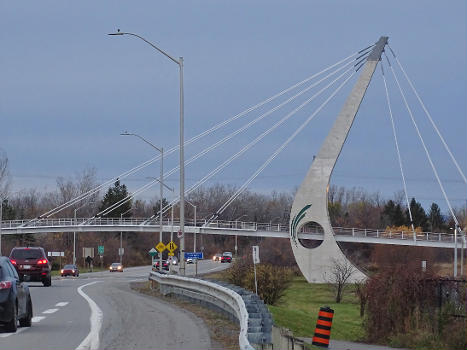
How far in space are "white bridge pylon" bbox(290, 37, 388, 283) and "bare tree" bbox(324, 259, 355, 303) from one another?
1.35 ft

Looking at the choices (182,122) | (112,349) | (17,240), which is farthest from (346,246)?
(112,349)

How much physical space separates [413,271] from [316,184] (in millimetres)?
44541

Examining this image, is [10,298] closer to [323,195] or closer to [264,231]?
[323,195]

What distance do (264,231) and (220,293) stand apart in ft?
211

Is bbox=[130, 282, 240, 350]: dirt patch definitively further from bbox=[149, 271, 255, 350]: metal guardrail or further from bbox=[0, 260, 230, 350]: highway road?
bbox=[149, 271, 255, 350]: metal guardrail

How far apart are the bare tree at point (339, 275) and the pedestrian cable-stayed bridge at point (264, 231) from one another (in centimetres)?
468

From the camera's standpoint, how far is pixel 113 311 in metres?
26.4

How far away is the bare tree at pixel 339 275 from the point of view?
63778 millimetres

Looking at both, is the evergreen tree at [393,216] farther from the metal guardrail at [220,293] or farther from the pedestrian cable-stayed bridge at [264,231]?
the metal guardrail at [220,293]

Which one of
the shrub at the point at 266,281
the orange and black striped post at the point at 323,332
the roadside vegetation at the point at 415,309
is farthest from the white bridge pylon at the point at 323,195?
the orange and black striped post at the point at 323,332

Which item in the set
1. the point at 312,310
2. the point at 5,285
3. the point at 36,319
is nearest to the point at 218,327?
the point at 36,319

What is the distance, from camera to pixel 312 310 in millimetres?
52438

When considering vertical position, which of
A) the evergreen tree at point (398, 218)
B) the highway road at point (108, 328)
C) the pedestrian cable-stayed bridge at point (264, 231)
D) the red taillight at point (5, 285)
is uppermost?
the evergreen tree at point (398, 218)

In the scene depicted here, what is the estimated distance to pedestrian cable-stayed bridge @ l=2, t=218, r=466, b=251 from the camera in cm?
8025
